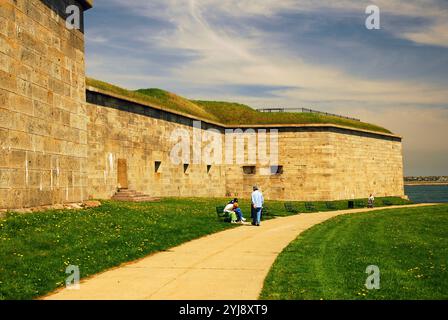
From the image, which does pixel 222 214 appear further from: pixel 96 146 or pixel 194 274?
pixel 194 274

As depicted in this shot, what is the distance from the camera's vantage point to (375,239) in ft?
51.8

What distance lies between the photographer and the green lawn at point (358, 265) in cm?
840

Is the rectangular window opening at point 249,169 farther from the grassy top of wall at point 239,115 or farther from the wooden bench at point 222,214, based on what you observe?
the wooden bench at point 222,214

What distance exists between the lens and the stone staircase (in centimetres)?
2567

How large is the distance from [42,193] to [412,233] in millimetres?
13174

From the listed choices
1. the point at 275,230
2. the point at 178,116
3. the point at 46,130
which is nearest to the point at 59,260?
the point at 46,130

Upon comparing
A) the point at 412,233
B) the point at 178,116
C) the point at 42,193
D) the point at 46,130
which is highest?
the point at 178,116

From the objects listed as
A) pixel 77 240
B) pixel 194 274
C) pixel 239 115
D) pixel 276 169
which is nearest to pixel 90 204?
pixel 77 240

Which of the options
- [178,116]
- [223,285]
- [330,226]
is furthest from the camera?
[178,116]

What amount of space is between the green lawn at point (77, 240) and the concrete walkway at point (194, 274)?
0.51 metres

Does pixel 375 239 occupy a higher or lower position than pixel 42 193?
lower

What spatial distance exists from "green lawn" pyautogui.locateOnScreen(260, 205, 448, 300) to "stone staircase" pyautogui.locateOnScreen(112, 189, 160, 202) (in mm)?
10994

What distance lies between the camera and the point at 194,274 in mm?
9859
